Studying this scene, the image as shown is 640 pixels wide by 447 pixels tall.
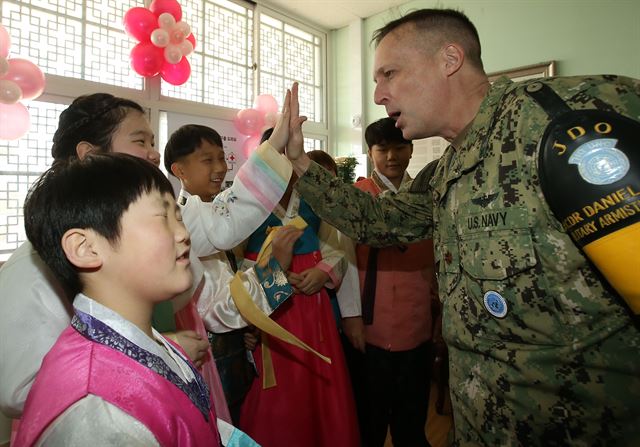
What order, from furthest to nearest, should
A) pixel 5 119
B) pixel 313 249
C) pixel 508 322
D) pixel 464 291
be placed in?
pixel 5 119 → pixel 313 249 → pixel 464 291 → pixel 508 322

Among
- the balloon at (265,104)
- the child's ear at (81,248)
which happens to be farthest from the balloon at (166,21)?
the child's ear at (81,248)

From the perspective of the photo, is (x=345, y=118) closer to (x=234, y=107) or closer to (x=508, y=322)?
(x=234, y=107)

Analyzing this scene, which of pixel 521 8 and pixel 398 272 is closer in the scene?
pixel 398 272

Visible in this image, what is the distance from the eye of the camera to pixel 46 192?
69 cm

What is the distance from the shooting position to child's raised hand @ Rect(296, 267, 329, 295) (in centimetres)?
158

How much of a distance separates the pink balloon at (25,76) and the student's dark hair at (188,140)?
46.0 inches

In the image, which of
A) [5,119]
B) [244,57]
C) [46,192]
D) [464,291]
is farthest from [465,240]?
[244,57]

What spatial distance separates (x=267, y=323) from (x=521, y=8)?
3772mm

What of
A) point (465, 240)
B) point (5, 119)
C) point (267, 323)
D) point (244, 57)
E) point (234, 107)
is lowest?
point (267, 323)

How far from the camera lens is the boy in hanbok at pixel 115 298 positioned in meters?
0.57

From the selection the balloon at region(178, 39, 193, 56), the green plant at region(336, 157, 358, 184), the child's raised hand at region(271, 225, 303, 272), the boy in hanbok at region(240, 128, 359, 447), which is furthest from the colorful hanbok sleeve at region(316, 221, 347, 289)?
the balloon at region(178, 39, 193, 56)

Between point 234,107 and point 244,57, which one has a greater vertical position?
point 244,57

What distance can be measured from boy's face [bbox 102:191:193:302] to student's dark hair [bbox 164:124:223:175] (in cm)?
105

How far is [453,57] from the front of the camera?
1.11m
